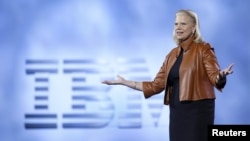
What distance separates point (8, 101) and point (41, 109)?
0.26m

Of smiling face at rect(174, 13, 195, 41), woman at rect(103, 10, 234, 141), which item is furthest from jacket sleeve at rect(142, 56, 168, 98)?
smiling face at rect(174, 13, 195, 41)

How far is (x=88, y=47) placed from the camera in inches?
145

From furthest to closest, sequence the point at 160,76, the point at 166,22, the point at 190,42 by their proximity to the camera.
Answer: the point at 166,22
the point at 160,76
the point at 190,42

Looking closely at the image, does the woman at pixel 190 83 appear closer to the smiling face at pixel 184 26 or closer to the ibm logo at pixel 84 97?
the smiling face at pixel 184 26

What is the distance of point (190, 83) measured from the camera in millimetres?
2693

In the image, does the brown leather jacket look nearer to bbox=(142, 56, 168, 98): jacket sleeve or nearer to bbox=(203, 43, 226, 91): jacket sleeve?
bbox=(203, 43, 226, 91): jacket sleeve

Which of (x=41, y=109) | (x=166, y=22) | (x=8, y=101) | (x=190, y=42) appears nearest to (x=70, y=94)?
(x=41, y=109)

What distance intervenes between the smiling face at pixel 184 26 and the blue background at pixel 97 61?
0.91 meters

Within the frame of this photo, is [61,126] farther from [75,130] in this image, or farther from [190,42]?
[190,42]

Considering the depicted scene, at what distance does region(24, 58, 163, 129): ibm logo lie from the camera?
3654 millimetres

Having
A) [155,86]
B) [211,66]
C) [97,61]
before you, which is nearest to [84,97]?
[97,61]

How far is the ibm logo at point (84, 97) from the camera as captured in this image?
3654 millimetres

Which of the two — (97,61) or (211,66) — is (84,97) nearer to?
(97,61)

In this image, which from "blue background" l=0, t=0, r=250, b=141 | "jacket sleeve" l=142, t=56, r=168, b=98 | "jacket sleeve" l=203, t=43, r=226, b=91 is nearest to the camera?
"jacket sleeve" l=203, t=43, r=226, b=91
